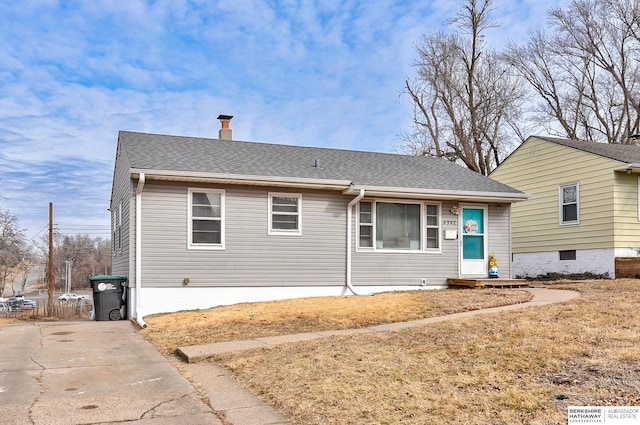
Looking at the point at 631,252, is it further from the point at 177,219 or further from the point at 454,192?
the point at 177,219

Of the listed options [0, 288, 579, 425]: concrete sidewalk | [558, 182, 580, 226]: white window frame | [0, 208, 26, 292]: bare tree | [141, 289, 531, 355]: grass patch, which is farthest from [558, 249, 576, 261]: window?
[0, 208, 26, 292]: bare tree

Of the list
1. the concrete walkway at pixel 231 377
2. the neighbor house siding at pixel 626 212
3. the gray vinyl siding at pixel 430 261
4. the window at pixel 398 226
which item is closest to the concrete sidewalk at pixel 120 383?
the concrete walkway at pixel 231 377

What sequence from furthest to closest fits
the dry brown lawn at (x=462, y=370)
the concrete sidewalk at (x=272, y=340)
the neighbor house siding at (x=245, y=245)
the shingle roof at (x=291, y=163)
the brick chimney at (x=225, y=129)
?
the brick chimney at (x=225, y=129) < the shingle roof at (x=291, y=163) < the neighbor house siding at (x=245, y=245) < the concrete sidewalk at (x=272, y=340) < the dry brown lawn at (x=462, y=370)

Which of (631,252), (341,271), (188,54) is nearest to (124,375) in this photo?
(341,271)

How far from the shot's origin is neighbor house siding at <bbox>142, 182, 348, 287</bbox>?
43.9ft

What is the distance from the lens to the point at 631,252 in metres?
17.4

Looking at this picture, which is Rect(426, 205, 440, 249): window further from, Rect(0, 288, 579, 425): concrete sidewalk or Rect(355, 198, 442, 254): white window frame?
Rect(0, 288, 579, 425): concrete sidewalk

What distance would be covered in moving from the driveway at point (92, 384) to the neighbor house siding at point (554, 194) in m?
Result: 13.7

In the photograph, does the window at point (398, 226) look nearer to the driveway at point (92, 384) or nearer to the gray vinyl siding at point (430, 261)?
the gray vinyl siding at point (430, 261)

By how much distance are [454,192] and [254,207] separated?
5286mm

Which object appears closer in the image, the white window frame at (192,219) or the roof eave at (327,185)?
the roof eave at (327,185)

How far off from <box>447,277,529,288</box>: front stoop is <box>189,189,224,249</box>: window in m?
6.24

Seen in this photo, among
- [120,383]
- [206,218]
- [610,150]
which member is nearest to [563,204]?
[610,150]

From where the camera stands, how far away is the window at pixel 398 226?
15.5 metres
